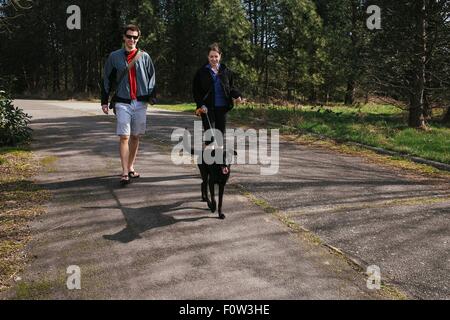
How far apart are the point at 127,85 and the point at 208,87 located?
1.25m

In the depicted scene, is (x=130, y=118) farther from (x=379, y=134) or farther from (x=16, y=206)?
(x=379, y=134)

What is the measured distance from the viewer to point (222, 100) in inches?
231

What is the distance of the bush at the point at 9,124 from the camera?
9398 mm

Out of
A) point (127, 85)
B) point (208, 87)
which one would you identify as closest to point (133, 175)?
point (127, 85)

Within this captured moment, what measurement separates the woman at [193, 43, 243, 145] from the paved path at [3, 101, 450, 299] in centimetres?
119

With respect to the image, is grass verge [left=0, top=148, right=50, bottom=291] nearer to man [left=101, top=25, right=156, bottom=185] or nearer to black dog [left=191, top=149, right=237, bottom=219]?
man [left=101, top=25, right=156, bottom=185]

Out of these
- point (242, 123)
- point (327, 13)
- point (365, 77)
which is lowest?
point (242, 123)

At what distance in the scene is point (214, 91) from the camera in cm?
579

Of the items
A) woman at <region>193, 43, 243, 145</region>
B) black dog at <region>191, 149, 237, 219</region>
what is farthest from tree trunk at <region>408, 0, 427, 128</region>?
black dog at <region>191, 149, 237, 219</region>

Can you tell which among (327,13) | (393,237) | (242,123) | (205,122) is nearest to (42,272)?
(205,122)

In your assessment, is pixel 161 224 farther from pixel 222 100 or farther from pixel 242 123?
pixel 242 123

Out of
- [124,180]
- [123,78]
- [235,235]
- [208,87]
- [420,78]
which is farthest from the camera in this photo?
[420,78]

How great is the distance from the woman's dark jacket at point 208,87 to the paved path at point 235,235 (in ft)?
4.44
